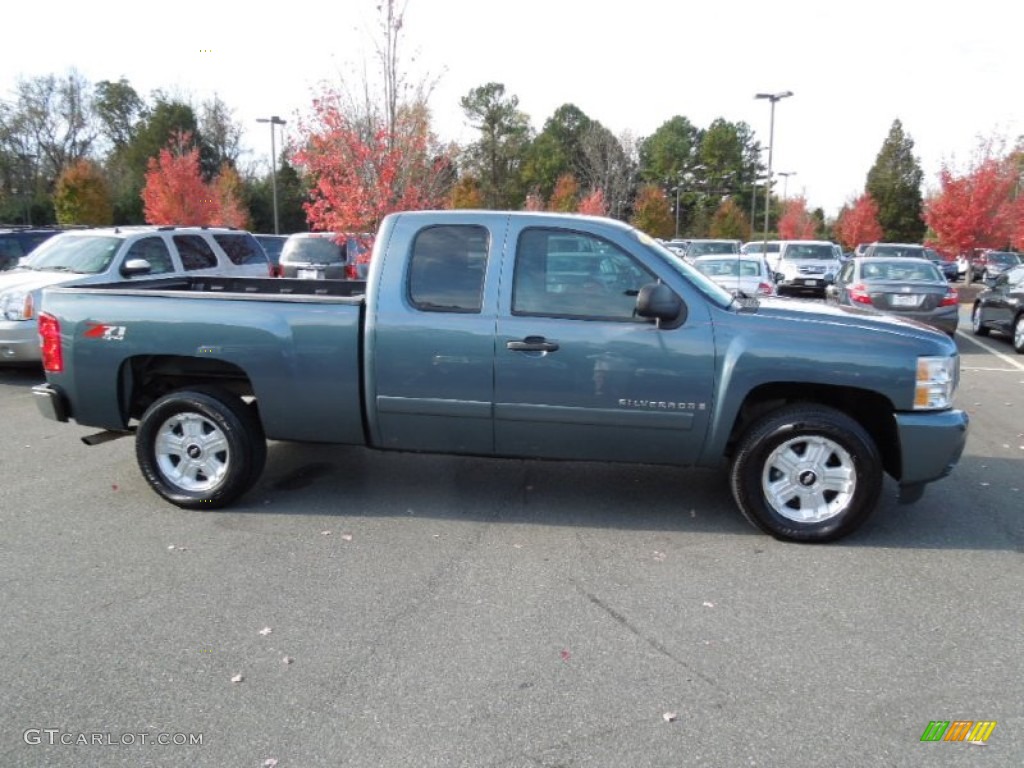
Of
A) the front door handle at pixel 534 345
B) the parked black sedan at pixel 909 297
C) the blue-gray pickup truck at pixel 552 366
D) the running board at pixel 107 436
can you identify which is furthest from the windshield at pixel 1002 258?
the running board at pixel 107 436

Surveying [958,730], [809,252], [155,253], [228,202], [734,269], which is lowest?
[958,730]

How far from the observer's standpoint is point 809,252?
26.2 meters

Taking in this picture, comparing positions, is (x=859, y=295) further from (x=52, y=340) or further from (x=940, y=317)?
(x=52, y=340)

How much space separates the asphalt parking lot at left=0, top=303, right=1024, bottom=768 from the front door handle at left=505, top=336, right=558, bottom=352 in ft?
3.75

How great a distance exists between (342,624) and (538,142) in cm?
6777

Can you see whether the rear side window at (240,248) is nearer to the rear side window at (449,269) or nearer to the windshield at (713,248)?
the rear side window at (449,269)

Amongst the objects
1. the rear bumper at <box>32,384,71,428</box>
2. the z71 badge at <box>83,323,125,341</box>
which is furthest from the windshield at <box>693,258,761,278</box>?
the rear bumper at <box>32,384,71,428</box>

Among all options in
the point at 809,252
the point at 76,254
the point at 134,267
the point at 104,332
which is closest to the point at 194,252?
the point at 76,254

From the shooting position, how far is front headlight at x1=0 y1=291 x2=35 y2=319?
9.37m

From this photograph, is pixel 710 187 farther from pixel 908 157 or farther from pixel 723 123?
pixel 908 157

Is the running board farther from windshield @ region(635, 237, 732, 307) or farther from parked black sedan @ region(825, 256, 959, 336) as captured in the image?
parked black sedan @ region(825, 256, 959, 336)

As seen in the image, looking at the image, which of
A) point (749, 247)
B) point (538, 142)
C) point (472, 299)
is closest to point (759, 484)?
point (472, 299)

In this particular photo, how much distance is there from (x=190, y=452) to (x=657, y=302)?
3.23 metres

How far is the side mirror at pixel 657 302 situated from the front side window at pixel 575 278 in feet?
0.64
